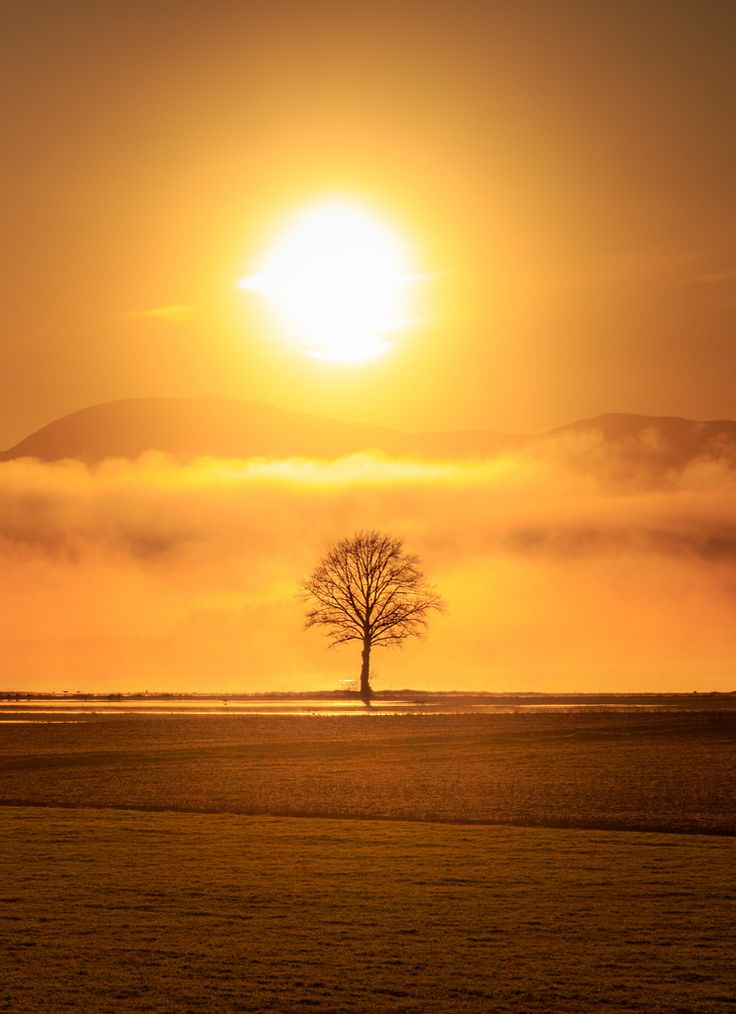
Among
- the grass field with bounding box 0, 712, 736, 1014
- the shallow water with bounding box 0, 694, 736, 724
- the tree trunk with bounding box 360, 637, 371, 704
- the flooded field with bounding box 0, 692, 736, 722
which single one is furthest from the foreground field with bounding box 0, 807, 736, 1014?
the tree trunk with bounding box 360, 637, 371, 704

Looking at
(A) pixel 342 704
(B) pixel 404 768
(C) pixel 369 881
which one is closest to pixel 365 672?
(A) pixel 342 704

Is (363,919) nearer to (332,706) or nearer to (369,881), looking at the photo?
(369,881)

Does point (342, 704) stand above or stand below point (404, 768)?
above

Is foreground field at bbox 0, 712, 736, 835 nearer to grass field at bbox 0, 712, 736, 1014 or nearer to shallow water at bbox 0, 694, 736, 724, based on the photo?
grass field at bbox 0, 712, 736, 1014

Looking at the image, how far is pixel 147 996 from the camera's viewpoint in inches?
609

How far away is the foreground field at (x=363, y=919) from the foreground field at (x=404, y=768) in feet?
11.4

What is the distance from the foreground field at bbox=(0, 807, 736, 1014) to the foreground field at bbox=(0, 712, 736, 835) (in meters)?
3.46

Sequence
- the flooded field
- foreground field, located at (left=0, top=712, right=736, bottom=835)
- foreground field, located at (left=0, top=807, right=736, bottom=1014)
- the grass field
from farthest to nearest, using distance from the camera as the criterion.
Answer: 1. the flooded field
2. foreground field, located at (left=0, top=712, right=736, bottom=835)
3. the grass field
4. foreground field, located at (left=0, top=807, right=736, bottom=1014)

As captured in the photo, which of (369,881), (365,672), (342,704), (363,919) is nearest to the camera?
(363,919)

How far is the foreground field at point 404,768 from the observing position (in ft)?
104

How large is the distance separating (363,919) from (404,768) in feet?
67.9

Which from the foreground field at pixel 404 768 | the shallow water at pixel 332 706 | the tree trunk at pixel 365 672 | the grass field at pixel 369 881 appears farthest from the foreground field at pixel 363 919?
the tree trunk at pixel 365 672

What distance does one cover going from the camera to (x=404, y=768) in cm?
4019

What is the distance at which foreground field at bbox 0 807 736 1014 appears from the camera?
15.7 m
